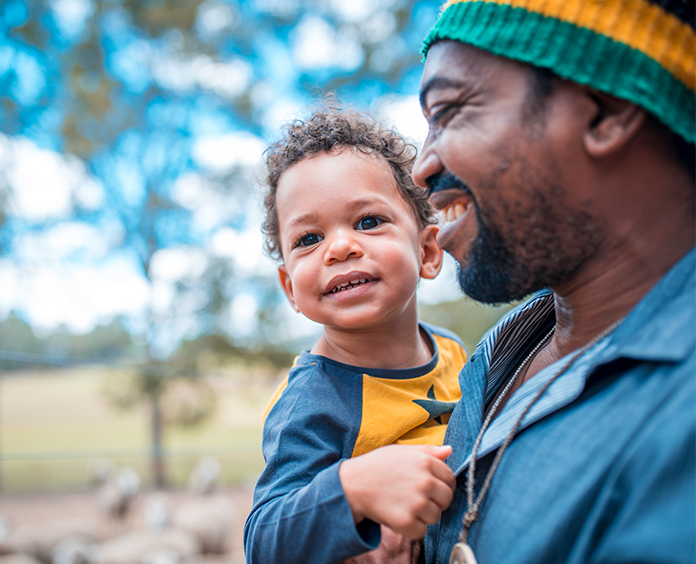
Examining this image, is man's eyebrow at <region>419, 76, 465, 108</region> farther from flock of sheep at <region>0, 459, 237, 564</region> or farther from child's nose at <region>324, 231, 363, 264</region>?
flock of sheep at <region>0, 459, 237, 564</region>

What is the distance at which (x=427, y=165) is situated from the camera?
4.00ft

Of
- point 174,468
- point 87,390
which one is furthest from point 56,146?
point 174,468

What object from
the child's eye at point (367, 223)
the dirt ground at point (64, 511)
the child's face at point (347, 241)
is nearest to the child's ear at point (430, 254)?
the child's face at point (347, 241)

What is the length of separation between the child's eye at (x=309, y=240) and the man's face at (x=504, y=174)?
1.71 ft

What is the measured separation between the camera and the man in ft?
2.89

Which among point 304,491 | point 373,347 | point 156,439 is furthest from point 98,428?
point 304,491

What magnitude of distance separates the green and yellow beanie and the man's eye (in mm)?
800

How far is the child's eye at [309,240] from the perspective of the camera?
165 centimetres

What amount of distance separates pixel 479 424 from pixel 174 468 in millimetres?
8252

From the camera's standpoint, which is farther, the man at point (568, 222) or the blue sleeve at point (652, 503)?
the man at point (568, 222)

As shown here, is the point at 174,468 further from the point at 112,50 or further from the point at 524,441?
the point at 524,441

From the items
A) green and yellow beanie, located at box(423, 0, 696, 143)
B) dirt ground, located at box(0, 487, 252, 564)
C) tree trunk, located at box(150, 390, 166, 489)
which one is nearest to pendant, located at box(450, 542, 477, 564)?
green and yellow beanie, located at box(423, 0, 696, 143)

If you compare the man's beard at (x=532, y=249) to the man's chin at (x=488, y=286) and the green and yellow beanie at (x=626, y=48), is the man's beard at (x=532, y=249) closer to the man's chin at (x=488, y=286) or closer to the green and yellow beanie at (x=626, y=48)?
the man's chin at (x=488, y=286)

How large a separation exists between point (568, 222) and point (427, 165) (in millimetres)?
329
